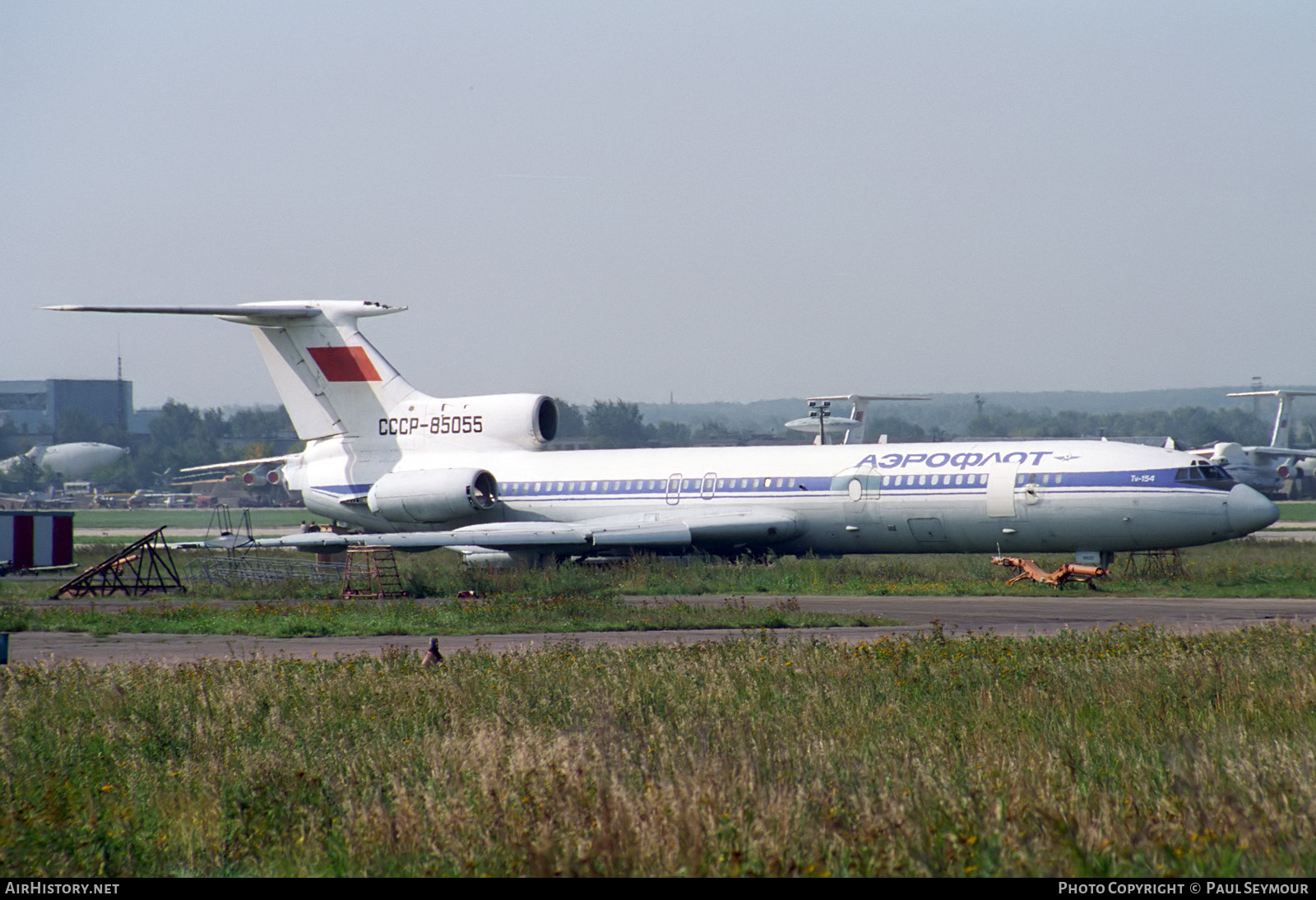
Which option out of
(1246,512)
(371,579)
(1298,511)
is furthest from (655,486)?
(1298,511)

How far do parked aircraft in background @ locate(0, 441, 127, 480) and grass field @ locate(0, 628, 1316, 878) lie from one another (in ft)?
443

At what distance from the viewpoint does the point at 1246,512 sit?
1058 inches

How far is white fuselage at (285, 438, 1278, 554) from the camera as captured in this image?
27.5 metres

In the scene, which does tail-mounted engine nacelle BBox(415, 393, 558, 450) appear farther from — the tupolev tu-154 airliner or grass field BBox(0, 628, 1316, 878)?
grass field BBox(0, 628, 1316, 878)

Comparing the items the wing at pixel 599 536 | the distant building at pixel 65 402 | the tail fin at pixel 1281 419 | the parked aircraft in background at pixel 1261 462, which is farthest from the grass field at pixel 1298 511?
the distant building at pixel 65 402

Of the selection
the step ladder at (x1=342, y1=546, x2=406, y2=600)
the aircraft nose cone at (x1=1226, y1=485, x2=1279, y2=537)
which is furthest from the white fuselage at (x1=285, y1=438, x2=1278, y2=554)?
the step ladder at (x1=342, y1=546, x2=406, y2=600)

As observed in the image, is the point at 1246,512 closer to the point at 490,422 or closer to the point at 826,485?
the point at 826,485

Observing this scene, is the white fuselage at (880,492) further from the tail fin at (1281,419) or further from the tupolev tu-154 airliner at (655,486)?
the tail fin at (1281,419)

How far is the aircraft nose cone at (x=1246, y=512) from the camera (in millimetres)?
26781

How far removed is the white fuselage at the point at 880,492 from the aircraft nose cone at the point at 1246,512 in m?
0.02

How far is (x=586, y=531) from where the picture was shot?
31.4 metres
